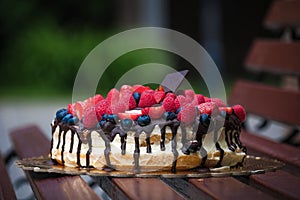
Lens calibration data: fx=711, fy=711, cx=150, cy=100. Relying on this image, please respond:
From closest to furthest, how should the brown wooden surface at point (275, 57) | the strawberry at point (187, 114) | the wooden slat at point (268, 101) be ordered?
1. the strawberry at point (187, 114)
2. the wooden slat at point (268, 101)
3. the brown wooden surface at point (275, 57)

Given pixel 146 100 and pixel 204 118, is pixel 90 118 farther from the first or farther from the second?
pixel 204 118

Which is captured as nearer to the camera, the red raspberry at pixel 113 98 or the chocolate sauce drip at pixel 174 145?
the chocolate sauce drip at pixel 174 145

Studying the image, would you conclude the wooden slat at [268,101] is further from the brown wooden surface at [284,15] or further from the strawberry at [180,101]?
the strawberry at [180,101]

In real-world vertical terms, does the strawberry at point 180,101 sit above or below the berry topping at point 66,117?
above

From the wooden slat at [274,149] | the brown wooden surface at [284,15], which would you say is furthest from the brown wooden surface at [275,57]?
the wooden slat at [274,149]

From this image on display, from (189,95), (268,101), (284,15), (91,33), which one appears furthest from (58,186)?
(91,33)

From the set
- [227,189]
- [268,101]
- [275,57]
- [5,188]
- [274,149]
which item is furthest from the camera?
[275,57]
